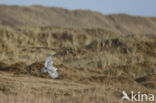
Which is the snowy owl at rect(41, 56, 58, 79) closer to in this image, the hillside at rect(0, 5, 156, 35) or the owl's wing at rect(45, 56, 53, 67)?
the owl's wing at rect(45, 56, 53, 67)

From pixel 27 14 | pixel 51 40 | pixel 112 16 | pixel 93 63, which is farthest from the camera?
pixel 112 16

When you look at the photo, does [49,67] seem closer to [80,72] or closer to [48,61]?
[48,61]

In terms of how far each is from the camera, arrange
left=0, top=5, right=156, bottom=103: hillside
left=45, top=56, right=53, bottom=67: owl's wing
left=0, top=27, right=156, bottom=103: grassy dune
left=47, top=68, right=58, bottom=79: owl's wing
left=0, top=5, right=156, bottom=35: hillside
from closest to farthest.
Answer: left=0, top=27, right=156, bottom=103: grassy dune
left=0, top=5, right=156, bottom=103: hillside
left=45, top=56, right=53, bottom=67: owl's wing
left=47, top=68, right=58, bottom=79: owl's wing
left=0, top=5, right=156, bottom=35: hillside

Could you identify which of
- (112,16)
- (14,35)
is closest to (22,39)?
(14,35)

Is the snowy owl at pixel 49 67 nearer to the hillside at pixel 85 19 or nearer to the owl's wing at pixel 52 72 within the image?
the owl's wing at pixel 52 72

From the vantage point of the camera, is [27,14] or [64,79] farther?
[27,14]

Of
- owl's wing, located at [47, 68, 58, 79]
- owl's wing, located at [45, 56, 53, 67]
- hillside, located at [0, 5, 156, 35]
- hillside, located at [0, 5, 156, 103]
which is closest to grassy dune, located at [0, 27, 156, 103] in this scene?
hillside, located at [0, 5, 156, 103]

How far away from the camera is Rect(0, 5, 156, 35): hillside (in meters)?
73.9

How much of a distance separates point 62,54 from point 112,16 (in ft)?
211

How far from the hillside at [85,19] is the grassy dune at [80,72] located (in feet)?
135

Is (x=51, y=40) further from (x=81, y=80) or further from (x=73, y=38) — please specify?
(x=81, y=80)

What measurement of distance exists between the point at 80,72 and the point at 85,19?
6683 cm

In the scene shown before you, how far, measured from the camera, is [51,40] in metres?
35.2

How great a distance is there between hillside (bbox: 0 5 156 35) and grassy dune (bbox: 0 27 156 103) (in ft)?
135
